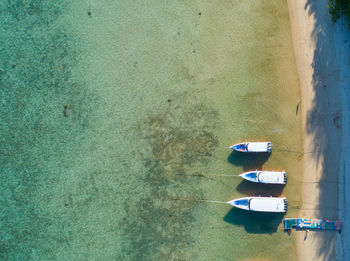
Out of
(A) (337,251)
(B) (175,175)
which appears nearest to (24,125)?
(B) (175,175)

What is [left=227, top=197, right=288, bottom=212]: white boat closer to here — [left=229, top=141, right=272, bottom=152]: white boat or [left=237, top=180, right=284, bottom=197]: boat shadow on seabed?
[left=237, top=180, right=284, bottom=197]: boat shadow on seabed

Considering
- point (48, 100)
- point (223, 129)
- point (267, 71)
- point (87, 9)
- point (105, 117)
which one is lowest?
point (223, 129)

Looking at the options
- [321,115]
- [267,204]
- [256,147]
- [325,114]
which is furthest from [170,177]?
[325,114]

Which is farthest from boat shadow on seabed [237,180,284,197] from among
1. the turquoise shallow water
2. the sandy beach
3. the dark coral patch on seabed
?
the dark coral patch on seabed

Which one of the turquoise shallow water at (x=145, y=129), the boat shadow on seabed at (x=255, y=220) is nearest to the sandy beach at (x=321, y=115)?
the turquoise shallow water at (x=145, y=129)

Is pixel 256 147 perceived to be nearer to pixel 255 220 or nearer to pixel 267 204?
pixel 267 204

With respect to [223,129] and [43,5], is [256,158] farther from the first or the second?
[43,5]

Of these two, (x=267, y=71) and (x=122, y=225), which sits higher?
(x=267, y=71)
